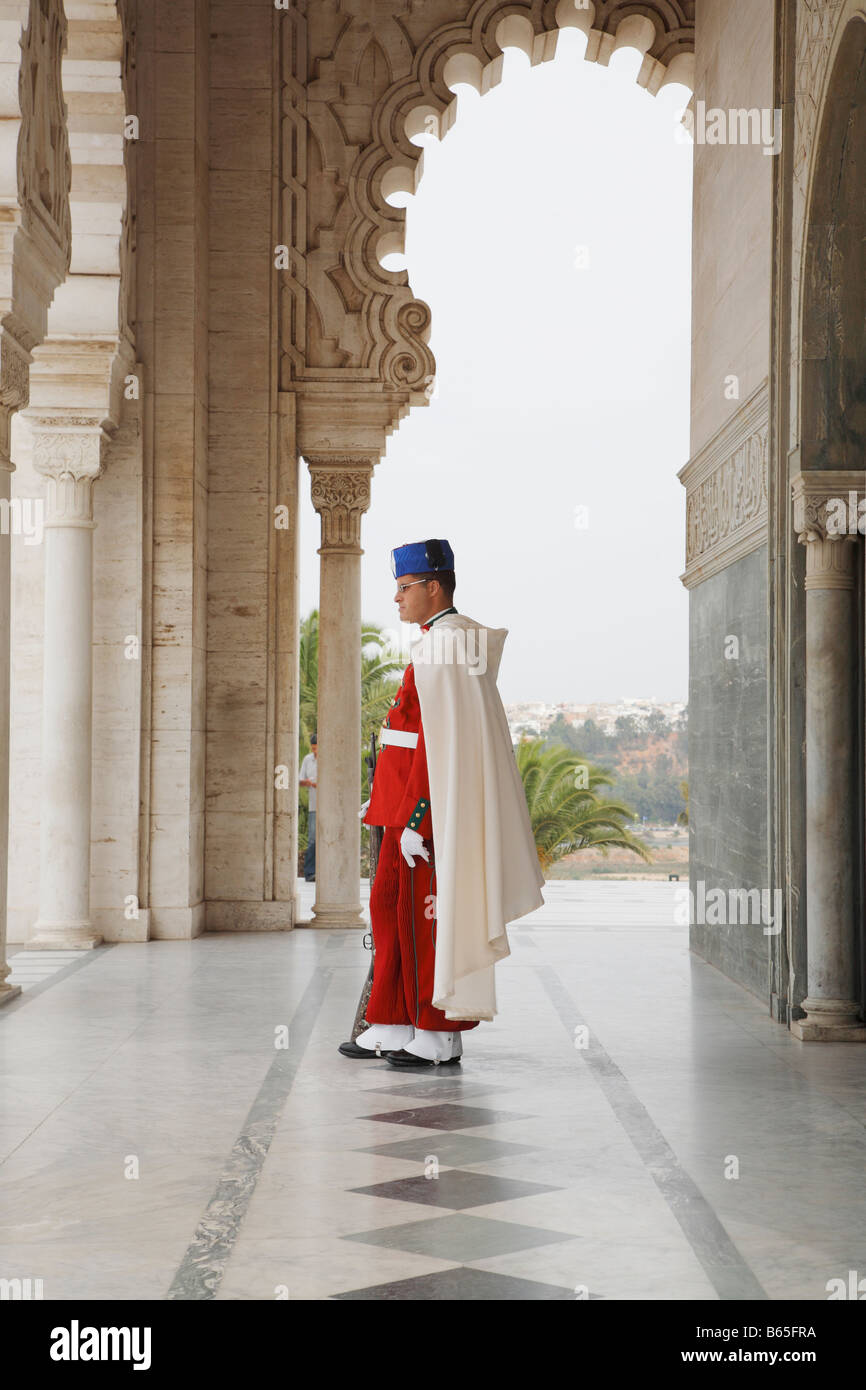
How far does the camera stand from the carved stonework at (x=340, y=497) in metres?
10.2

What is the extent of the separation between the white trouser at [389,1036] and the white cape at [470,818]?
12.0 inches

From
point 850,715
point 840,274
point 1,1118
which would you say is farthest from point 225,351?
point 1,1118

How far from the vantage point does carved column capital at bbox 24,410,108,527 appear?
8.55m

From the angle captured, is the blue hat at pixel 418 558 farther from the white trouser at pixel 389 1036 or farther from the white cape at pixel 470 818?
the white trouser at pixel 389 1036

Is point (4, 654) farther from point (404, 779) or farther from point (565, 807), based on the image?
point (565, 807)

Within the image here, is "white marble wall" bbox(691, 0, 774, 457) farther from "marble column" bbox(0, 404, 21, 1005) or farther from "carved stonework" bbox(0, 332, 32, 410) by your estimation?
"marble column" bbox(0, 404, 21, 1005)

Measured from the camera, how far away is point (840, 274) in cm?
623

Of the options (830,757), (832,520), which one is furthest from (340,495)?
(830,757)

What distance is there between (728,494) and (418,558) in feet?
9.29

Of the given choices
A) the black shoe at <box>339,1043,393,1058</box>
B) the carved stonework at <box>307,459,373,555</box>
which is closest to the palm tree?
the carved stonework at <box>307,459,373,555</box>

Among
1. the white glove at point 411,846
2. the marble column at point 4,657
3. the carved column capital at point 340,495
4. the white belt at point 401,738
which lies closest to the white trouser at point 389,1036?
the white glove at point 411,846

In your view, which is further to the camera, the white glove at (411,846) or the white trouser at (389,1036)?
the white trouser at (389,1036)

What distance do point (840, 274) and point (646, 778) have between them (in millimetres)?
28380

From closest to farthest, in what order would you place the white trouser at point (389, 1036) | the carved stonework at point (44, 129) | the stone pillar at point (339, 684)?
1. the white trouser at point (389, 1036)
2. the carved stonework at point (44, 129)
3. the stone pillar at point (339, 684)
